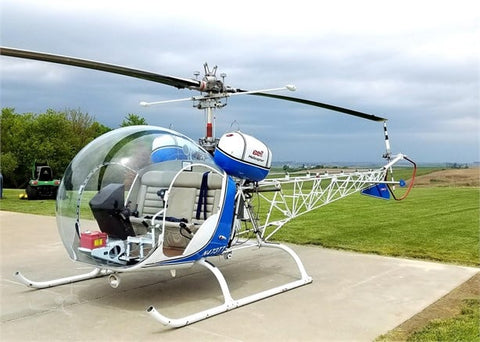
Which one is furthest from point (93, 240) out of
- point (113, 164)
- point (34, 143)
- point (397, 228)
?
point (34, 143)

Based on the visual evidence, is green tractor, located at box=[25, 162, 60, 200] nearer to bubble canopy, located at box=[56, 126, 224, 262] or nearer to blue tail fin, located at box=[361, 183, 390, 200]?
blue tail fin, located at box=[361, 183, 390, 200]

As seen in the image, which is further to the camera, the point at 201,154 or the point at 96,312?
the point at 201,154

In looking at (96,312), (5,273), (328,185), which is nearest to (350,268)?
(328,185)

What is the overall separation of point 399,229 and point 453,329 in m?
6.37

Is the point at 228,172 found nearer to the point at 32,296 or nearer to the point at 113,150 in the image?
the point at 113,150

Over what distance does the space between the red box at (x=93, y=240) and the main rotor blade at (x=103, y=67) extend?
1.76 meters

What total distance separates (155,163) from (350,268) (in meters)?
3.36

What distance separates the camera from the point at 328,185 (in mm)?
8062

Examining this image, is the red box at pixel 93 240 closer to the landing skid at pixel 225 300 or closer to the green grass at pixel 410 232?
the landing skid at pixel 225 300

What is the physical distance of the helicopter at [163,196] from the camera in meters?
5.11

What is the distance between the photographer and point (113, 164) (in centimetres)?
558

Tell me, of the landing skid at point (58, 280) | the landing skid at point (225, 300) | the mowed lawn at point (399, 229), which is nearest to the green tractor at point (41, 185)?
the mowed lawn at point (399, 229)

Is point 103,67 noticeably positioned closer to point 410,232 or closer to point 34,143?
point 410,232

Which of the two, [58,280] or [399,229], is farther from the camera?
[399,229]
